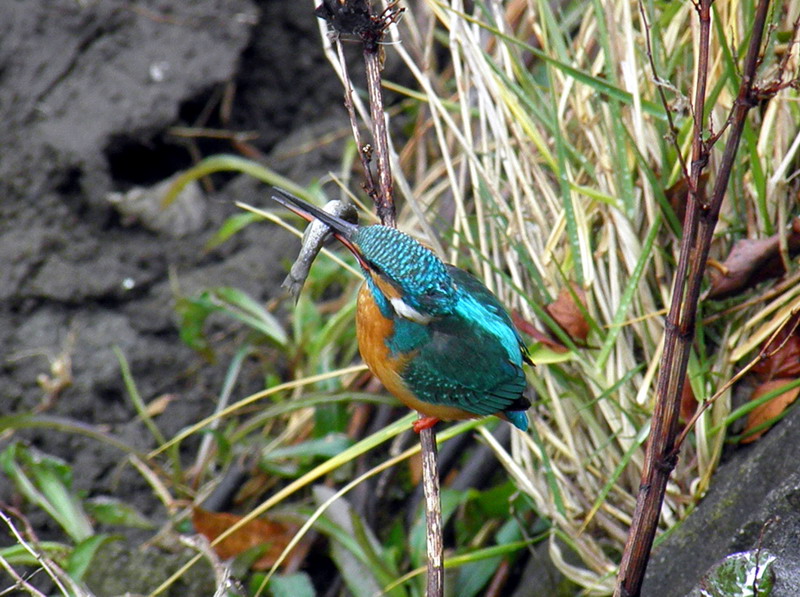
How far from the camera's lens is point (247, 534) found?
2965mm

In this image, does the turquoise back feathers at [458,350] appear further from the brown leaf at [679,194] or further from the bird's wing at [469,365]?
the brown leaf at [679,194]

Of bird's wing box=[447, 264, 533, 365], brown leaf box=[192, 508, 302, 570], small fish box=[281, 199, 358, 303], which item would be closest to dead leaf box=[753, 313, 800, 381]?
bird's wing box=[447, 264, 533, 365]

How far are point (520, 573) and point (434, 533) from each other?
47.1 inches

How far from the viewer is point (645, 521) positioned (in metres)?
1.61

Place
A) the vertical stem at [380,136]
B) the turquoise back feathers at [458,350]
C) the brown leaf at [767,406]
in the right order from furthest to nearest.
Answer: the brown leaf at [767,406], the turquoise back feathers at [458,350], the vertical stem at [380,136]

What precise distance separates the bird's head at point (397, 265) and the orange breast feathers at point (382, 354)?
76mm

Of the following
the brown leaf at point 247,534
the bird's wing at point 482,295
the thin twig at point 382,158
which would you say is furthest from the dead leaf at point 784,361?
the brown leaf at point 247,534

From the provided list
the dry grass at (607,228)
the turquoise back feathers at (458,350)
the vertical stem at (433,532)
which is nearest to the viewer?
the vertical stem at (433,532)

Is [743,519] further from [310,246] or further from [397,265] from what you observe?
[310,246]

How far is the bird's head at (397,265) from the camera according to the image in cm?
192

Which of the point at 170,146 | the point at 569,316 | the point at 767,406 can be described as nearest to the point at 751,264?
the point at 767,406

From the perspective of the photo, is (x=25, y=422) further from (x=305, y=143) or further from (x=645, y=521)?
(x=645, y=521)

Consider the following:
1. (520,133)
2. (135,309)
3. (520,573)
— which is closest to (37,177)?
(135,309)

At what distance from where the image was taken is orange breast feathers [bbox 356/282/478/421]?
7.20 feet
